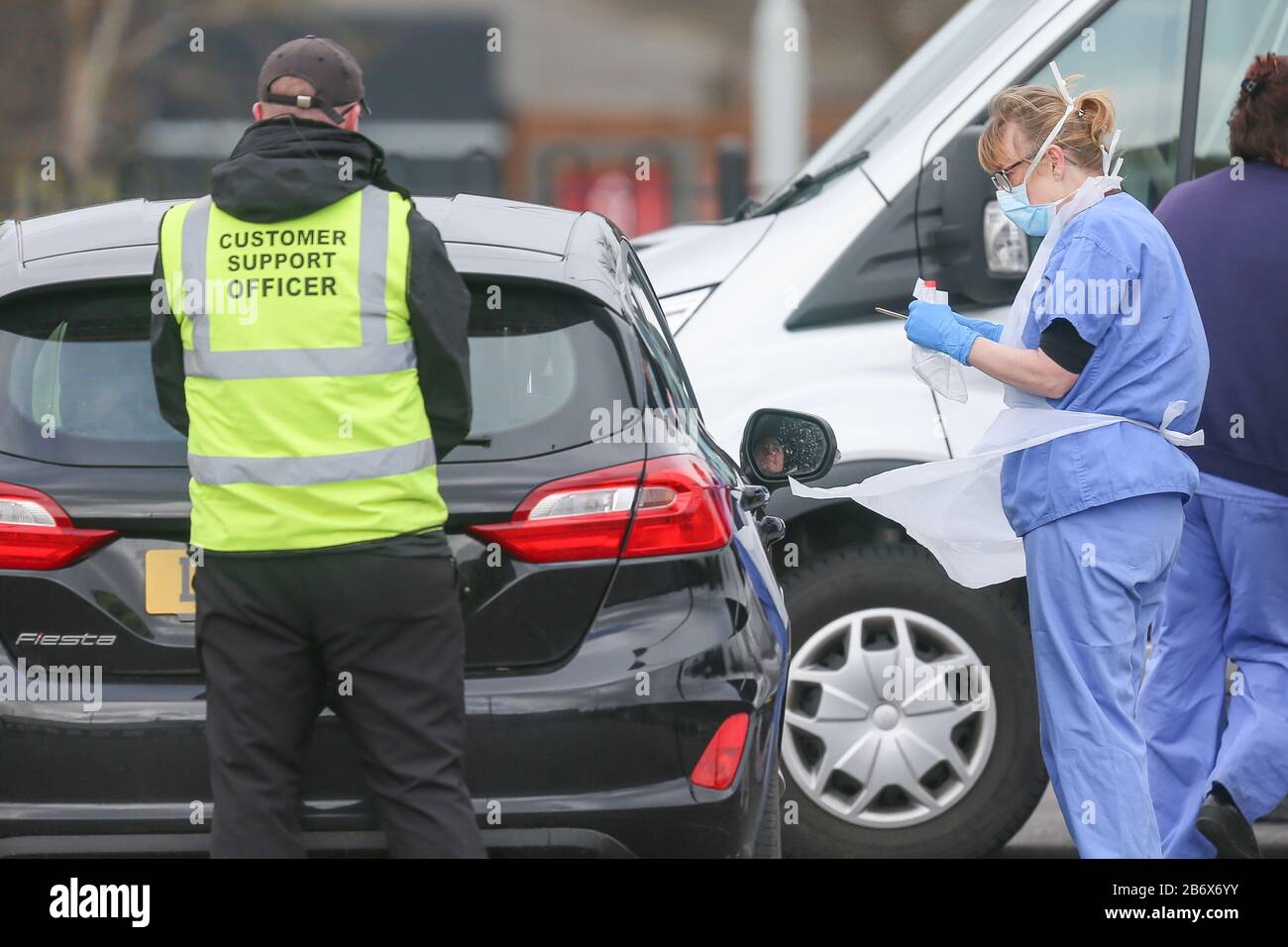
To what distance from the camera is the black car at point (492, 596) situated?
350 cm

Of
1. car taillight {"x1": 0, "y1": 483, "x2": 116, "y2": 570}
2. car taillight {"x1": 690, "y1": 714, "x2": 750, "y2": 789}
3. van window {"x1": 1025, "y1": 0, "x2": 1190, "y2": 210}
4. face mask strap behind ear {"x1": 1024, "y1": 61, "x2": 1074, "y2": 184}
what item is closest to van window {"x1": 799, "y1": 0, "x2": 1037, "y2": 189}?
van window {"x1": 1025, "y1": 0, "x2": 1190, "y2": 210}

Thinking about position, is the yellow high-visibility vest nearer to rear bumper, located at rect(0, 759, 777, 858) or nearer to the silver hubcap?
rear bumper, located at rect(0, 759, 777, 858)

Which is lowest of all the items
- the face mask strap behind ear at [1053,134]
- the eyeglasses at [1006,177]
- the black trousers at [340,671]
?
the black trousers at [340,671]

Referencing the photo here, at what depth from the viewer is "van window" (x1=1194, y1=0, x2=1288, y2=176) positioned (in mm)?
5555

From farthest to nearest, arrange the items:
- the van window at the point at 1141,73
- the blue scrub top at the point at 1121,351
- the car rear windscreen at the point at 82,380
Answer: the van window at the point at 1141,73, the blue scrub top at the point at 1121,351, the car rear windscreen at the point at 82,380

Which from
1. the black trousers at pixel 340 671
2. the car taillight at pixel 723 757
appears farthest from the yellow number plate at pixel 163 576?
the car taillight at pixel 723 757

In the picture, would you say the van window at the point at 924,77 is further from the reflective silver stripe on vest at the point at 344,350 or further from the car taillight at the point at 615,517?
the reflective silver stripe on vest at the point at 344,350

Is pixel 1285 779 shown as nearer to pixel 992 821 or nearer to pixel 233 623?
pixel 992 821

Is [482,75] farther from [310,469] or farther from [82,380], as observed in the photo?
[310,469]

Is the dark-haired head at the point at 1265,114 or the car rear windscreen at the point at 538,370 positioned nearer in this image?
the car rear windscreen at the point at 538,370

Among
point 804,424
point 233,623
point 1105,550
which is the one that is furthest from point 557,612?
point 1105,550

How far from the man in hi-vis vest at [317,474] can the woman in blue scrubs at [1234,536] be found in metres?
2.07

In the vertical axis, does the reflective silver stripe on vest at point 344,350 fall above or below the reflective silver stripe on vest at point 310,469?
above

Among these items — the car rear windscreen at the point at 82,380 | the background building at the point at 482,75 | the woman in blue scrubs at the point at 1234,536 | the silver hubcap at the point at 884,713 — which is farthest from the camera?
the background building at the point at 482,75
